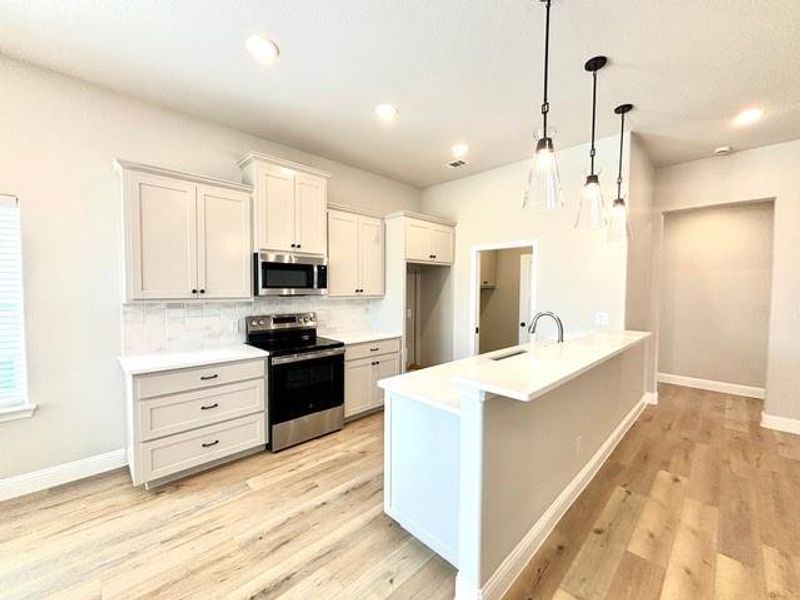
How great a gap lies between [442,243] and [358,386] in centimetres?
219

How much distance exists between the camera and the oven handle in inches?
116

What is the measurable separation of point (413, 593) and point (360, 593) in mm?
253

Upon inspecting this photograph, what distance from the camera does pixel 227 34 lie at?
2006 millimetres

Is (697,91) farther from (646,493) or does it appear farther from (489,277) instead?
(489,277)

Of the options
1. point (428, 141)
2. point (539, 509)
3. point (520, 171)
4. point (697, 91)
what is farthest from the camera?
point (520, 171)

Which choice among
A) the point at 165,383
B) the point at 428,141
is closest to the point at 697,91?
the point at 428,141

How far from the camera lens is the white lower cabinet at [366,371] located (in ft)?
11.8

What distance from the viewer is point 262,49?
2.12 m

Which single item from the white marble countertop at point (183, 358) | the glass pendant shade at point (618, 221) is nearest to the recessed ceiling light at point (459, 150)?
the glass pendant shade at point (618, 221)

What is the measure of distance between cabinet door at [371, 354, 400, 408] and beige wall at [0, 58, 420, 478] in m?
2.26

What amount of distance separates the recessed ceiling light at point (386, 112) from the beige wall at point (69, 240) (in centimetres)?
177

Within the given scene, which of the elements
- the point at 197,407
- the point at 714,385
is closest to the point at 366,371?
the point at 197,407

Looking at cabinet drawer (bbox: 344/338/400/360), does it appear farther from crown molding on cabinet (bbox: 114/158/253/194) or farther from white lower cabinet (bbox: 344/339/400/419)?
crown molding on cabinet (bbox: 114/158/253/194)

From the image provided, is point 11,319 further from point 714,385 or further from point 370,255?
point 714,385
